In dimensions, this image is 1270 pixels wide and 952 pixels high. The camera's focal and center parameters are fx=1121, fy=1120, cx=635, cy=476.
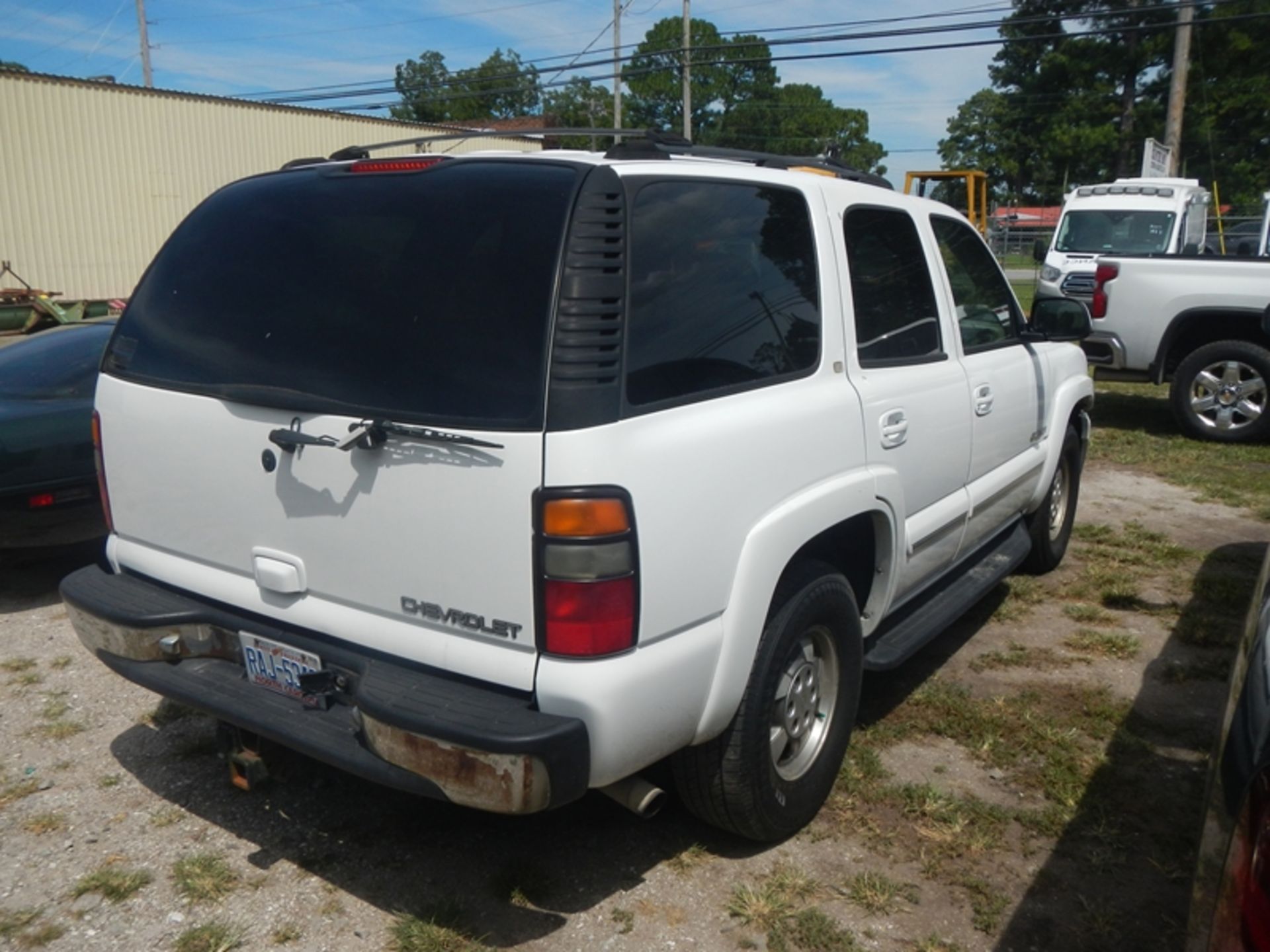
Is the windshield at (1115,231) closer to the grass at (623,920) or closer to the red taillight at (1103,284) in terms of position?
the red taillight at (1103,284)

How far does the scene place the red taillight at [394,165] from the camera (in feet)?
9.51

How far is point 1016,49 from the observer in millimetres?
57125

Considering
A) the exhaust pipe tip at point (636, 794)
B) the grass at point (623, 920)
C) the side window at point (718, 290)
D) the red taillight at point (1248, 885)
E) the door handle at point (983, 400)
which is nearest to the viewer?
the red taillight at point (1248, 885)

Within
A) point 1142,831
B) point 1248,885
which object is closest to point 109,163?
point 1142,831

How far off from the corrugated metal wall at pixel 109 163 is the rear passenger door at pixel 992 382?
17484 mm

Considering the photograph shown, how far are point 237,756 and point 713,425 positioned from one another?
1.70 meters

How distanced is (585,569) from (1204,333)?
891cm

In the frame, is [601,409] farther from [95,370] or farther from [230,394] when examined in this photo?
[95,370]

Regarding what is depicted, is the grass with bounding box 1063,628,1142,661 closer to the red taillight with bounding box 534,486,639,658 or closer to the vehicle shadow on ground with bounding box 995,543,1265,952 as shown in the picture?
the vehicle shadow on ground with bounding box 995,543,1265,952

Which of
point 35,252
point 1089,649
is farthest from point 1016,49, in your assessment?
point 1089,649

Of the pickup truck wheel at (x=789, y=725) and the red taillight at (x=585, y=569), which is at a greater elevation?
the red taillight at (x=585, y=569)

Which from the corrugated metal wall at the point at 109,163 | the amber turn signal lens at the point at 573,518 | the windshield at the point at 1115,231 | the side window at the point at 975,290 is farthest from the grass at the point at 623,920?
the corrugated metal wall at the point at 109,163

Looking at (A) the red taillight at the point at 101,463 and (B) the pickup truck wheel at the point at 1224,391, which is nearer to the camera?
(A) the red taillight at the point at 101,463

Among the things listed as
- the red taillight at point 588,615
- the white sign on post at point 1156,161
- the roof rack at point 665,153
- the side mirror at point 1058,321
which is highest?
the white sign on post at point 1156,161
